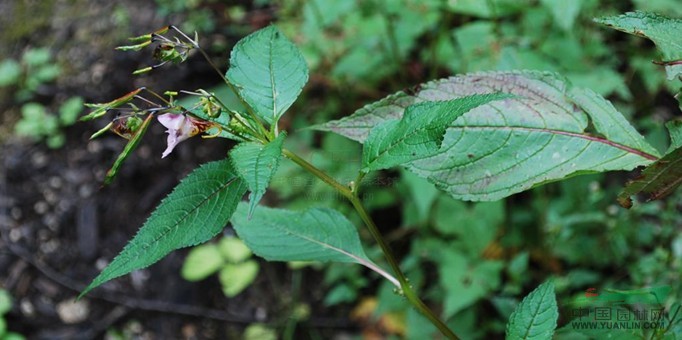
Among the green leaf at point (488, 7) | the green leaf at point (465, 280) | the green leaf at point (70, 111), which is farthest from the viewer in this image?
the green leaf at point (70, 111)

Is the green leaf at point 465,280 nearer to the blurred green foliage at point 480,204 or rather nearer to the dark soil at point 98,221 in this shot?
the blurred green foliage at point 480,204

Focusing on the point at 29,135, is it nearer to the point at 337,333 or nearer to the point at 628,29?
the point at 337,333

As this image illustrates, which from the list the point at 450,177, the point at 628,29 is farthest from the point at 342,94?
the point at 628,29

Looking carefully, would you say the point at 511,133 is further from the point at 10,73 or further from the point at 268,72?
the point at 10,73

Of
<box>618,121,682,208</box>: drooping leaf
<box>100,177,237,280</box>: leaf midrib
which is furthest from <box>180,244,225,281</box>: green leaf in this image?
<box>618,121,682,208</box>: drooping leaf

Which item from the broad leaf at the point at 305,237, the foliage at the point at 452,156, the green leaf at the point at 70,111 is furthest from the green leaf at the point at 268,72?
the green leaf at the point at 70,111

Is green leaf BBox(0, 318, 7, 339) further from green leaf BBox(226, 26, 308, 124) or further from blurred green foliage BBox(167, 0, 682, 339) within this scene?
green leaf BBox(226, 26, 308, 124)
